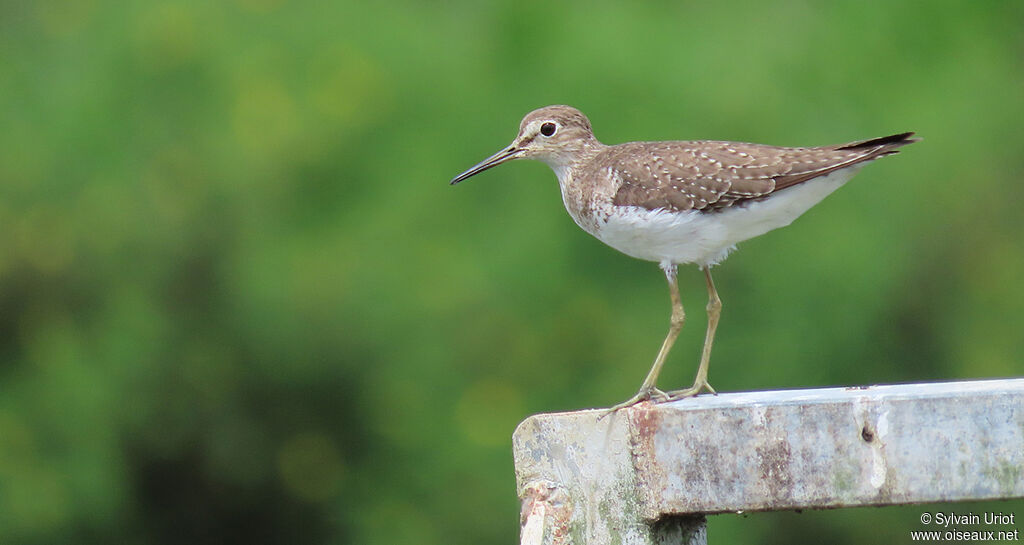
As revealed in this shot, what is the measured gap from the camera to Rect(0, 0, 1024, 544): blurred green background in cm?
1156

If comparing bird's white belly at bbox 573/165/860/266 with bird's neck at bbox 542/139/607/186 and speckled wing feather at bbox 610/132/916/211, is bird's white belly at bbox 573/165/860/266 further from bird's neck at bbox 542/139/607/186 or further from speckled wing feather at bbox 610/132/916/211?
bird's neck at bbox 542/139/607/186

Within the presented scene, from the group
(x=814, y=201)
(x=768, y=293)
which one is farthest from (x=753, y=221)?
(x=768, y=293)

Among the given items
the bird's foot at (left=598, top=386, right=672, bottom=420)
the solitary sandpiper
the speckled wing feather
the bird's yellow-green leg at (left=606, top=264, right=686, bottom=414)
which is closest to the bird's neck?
the solitary sandpiper

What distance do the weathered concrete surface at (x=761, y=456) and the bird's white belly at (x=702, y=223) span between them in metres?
1.44

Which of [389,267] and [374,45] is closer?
[389,267]

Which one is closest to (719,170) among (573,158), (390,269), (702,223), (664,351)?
(702,223)

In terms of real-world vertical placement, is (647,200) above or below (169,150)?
below

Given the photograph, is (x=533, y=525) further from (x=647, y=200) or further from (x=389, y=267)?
(x=389, y=267)

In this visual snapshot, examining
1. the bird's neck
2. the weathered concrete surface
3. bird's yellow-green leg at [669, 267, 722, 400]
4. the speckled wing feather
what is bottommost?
the weathered concrete surface

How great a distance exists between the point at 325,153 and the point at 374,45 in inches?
48.3

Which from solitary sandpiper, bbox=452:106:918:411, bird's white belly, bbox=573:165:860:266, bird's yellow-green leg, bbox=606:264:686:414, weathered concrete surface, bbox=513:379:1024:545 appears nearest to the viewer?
weathered concrete surface, bbox=513:379:1024:545

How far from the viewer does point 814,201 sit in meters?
7.16

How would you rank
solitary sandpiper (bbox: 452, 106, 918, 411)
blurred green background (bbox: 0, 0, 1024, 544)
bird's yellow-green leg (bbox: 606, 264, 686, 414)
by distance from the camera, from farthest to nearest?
blurred green background (bbox: 0, 0, 1024, 544) → solitary sandpiper (bbox: 452, 106, 918, 411) → bird's yellow-green leg (bbox: 606, 264, 686, 414)

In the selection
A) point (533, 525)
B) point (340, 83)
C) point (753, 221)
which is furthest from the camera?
point (340, 83)
